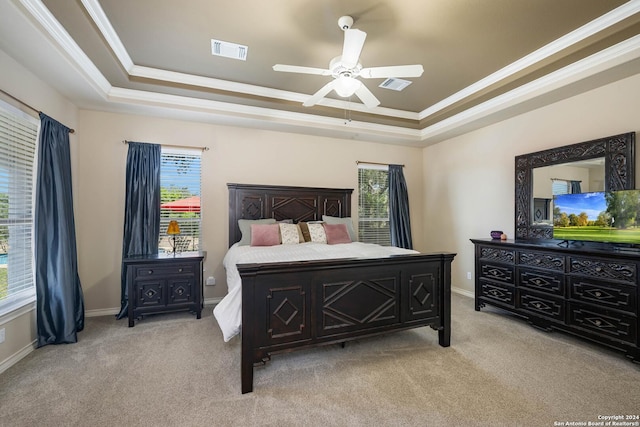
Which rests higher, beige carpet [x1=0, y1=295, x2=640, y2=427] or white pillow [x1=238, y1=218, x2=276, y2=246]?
white pillow [x1=238, y1=218, x2=276, y2=246]

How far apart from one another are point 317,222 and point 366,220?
1177 mm

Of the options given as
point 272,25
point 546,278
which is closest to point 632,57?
A: point 546,278

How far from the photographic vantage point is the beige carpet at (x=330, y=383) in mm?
1754

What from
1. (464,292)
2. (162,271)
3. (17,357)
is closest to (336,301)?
(162,271)

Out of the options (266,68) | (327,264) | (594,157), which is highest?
(266,68)

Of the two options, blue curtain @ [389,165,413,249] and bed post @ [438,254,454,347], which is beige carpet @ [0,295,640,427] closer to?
bed post @ [438,254,454,347]

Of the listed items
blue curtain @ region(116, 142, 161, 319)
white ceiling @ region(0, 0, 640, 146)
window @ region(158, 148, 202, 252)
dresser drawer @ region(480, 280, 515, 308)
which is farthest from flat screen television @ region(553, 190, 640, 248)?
blue curtain @ region(116, 142, 161, 319)

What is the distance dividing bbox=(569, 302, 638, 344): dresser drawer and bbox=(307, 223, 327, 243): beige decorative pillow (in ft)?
9.31

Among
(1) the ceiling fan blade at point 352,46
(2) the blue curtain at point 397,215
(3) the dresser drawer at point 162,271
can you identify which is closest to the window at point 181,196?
(3) the dresser drawer at point 162,271

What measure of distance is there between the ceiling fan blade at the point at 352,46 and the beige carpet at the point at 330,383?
2.53m

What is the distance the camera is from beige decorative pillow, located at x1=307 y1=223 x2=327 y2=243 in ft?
13.2

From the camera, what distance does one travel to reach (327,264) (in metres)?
2.30

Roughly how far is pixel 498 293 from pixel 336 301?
2.43 m

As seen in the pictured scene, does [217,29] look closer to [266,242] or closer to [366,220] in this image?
[266,242]
